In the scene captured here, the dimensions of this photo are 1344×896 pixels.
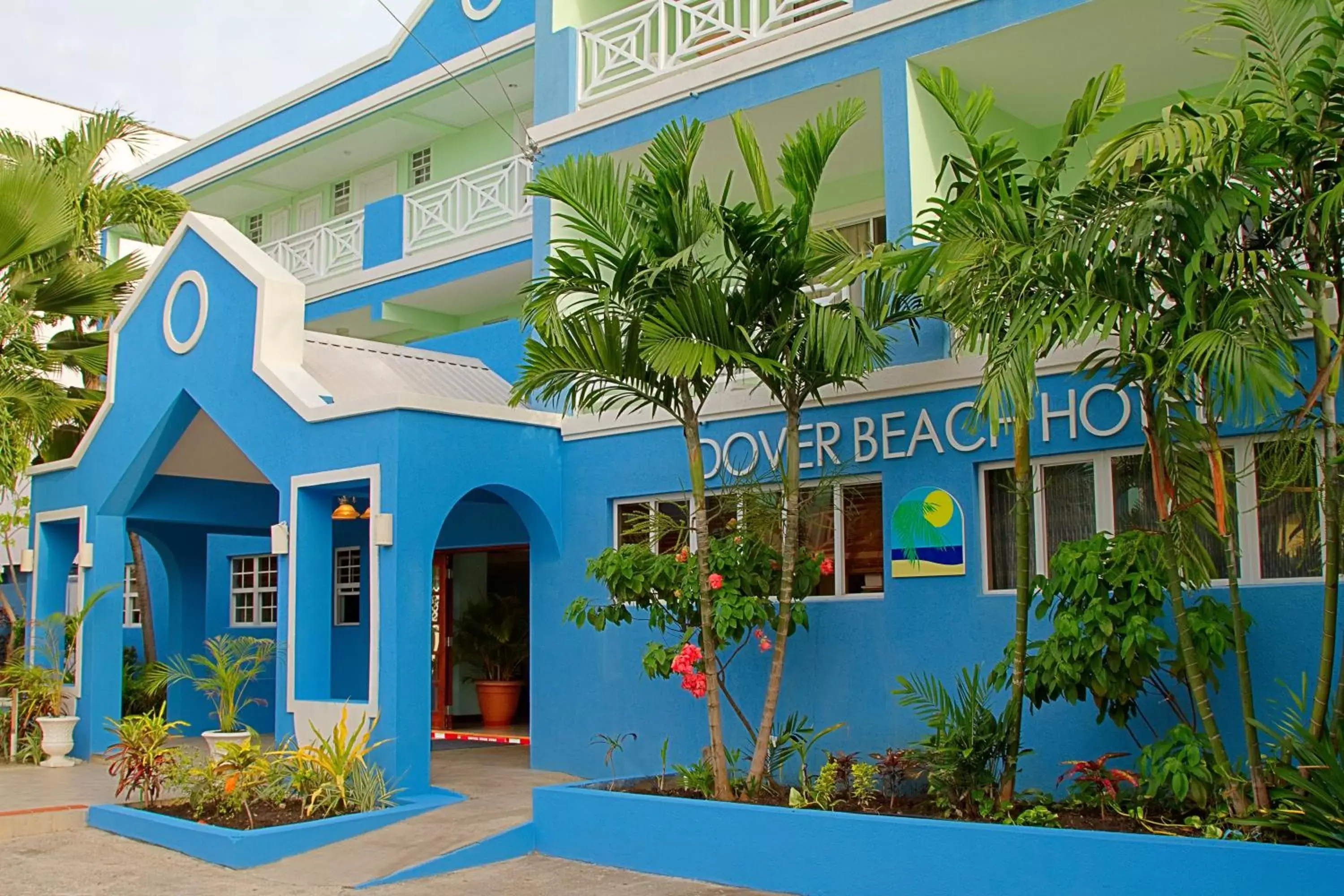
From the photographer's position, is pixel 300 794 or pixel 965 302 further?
pixel 300 794

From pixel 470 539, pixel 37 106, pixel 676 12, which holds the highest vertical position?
pixel 37 106

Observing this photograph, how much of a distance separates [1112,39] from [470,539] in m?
9.63

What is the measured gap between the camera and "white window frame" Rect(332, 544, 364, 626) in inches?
775

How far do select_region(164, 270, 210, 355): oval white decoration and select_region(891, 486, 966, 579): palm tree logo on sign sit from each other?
8.04 metres

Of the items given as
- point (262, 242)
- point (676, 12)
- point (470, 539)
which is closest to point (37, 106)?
point (262, 242)

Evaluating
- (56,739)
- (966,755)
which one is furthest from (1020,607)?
(56,739)

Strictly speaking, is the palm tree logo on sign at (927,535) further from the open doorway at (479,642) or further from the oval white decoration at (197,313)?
the oval white decoration at (197,313)

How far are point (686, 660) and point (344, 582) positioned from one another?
10.8m

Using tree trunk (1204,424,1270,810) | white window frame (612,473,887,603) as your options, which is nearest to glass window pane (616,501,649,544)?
white window frame (612,473,887,603)

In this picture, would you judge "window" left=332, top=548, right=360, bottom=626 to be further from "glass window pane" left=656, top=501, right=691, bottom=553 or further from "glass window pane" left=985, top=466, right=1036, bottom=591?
"glass window pane" left=985, top=466, right=1036, bottom=591

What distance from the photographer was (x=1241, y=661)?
320 inches

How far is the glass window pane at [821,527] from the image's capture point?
11.8m

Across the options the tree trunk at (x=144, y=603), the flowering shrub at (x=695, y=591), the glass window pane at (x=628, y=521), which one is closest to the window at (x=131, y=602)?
the tree trunk at (x=144, y=603)

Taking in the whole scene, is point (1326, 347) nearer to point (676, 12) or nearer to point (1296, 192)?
point (1296, 192)
